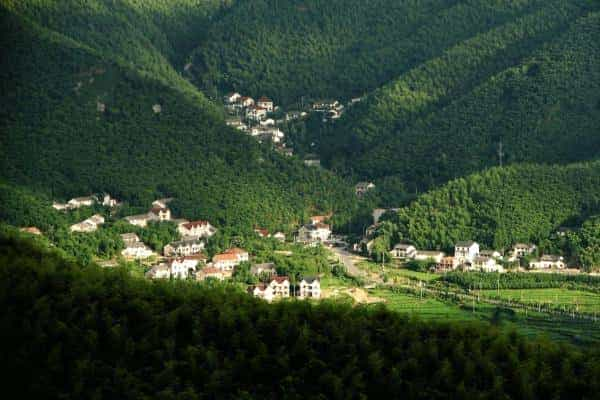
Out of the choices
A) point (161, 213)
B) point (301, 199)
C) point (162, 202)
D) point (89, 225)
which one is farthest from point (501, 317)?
point (301, 199)

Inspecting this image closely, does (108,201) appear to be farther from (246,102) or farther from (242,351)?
(246,102)

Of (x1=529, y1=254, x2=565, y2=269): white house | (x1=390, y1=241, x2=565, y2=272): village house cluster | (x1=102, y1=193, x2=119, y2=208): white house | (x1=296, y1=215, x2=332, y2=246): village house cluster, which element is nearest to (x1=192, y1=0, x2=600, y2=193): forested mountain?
(x1=296, y1=215, x2=332, y2=246): village house cluster

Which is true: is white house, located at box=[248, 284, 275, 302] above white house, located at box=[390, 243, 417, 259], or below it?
below

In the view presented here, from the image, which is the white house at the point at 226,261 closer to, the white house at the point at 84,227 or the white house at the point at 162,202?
the white house at the point at 84,227

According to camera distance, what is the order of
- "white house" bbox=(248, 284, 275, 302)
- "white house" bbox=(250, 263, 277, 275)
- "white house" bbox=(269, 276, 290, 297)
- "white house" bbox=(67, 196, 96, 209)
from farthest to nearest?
"white house" bbox=(67, 196, 96, 209)
"white house" bbox=(250, 263, 277, 275)
"white house" bbox=(269, 276, 290, 297)
"white house" bbox=(248, 284, 275, 302)

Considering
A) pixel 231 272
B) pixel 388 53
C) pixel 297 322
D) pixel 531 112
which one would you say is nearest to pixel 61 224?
pixel 231 272

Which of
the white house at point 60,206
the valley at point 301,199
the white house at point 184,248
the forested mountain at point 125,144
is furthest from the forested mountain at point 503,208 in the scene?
the white house at point 60,206

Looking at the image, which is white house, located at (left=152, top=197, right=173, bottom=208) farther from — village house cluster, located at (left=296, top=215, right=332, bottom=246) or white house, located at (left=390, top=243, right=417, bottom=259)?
white house, located at (left=390, top=243, right=417, bottom=259)
